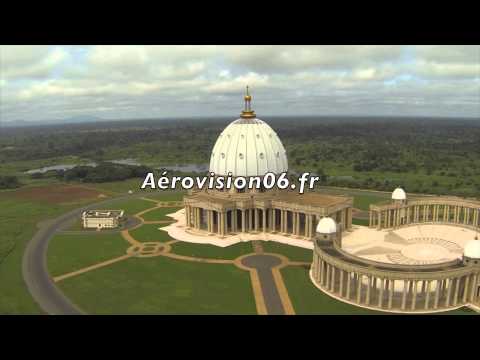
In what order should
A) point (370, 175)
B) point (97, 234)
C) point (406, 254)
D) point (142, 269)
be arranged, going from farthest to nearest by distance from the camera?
point (370, 175) → point (97, 234) → point (406, 254) → point (142, 269)

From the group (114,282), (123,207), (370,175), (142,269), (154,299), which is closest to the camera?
(154,299)

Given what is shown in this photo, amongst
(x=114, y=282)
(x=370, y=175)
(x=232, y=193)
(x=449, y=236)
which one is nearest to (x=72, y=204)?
(x=232, y=193)

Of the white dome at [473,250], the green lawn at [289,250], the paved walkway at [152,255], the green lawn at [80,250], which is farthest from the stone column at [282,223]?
the white dome at [473,250]

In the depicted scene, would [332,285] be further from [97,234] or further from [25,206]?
[25,206]

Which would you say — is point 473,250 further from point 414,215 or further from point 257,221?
point 257,221

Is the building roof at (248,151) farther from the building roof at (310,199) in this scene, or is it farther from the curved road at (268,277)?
the curved road at (268,277)

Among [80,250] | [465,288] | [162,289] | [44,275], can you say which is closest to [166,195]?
[80,250]

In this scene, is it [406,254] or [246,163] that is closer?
[406,254]

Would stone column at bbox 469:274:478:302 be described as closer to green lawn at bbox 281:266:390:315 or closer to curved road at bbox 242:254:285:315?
green lawn at bbox 281:266:390:315
